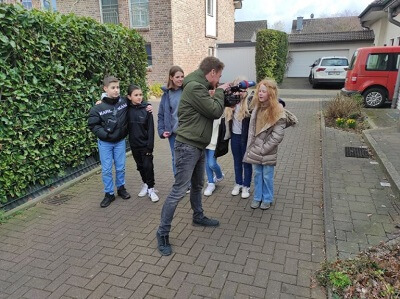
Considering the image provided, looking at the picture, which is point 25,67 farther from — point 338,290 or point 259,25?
point 259,25

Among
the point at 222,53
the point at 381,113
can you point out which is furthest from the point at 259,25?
the point at 381,113

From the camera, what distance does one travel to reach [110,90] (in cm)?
416

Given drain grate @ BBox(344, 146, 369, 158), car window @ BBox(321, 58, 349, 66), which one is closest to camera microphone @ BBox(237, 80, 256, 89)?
drain grate @ BBox(344, 146, 369, 158)

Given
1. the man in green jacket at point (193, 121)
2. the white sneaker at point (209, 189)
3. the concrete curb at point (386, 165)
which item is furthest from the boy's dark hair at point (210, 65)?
the concrete curb at point (386, 165)

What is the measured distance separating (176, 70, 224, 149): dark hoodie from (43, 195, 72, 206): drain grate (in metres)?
2.45

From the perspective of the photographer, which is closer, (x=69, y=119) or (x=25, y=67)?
(x=25, y=67)

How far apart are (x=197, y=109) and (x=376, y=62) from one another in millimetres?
9775

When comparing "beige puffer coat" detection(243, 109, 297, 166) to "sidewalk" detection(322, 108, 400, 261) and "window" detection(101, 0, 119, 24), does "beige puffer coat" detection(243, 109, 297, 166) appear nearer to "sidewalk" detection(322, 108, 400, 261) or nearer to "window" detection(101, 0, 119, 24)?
"sidewalk" detection(322, 108, 400, 261)

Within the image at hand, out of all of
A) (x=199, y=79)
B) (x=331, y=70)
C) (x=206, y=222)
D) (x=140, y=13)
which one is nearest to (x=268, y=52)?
(x=331, y=70)

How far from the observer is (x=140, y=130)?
4.30 metres

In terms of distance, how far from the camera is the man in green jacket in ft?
9.45

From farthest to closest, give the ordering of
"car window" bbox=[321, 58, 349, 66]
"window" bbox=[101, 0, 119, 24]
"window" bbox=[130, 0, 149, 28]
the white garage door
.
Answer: the white garage door, "car window" bbox=[321, 58, 349, 66], "window" bbox=[101, 0, 119, 24], "window" bbox=[130, 0, 149, 28]

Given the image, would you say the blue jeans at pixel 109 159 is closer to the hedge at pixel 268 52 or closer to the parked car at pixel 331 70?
the hedge at pixel 268 52

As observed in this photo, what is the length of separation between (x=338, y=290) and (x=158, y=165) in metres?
4.08
